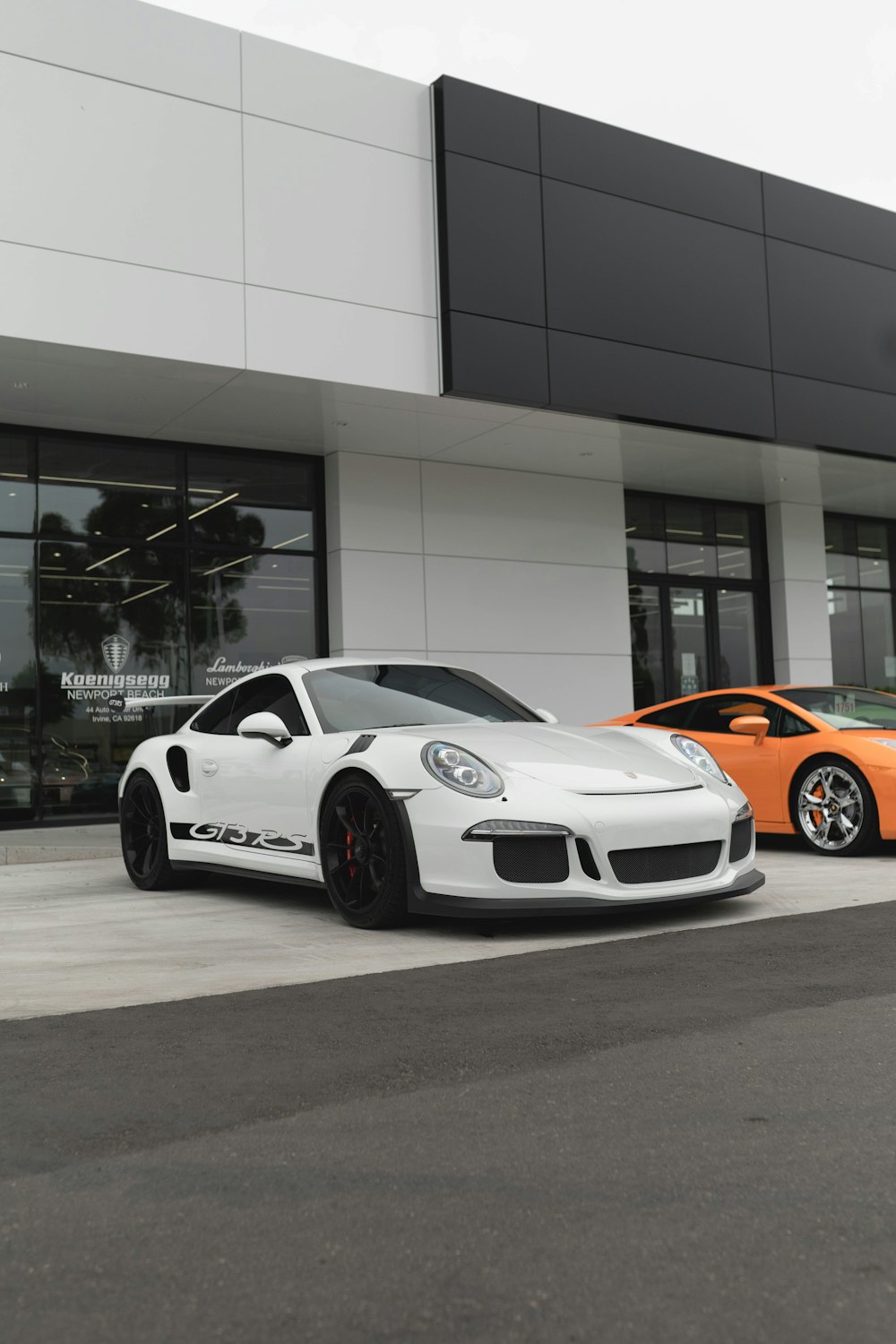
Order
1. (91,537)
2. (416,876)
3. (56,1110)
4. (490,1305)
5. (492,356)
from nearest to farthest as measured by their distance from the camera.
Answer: (490,1305) → (56,1110) → (416,876) → (492,356) → (91,537)

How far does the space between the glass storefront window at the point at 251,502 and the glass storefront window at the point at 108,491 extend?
261 millimetres

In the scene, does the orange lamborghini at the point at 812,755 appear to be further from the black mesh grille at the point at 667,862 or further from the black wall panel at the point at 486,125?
the black wall panel at the point at 486,125

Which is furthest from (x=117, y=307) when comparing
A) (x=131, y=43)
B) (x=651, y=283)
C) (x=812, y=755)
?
(x=812, y=755)

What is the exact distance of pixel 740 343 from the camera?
44.3 feet

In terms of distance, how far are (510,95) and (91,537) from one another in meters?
5.91

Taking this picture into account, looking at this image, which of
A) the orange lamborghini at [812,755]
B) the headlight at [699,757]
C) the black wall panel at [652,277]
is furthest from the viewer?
the black wall panel at [652,277]

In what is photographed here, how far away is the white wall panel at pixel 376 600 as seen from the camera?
1342 centimetres

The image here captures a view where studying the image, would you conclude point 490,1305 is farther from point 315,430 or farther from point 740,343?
point 740,343

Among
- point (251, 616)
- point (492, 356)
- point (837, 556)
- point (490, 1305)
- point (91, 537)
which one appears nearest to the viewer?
point (490, 1305)

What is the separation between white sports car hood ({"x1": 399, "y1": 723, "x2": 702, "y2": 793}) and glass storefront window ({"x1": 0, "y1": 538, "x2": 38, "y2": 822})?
22.2 feet

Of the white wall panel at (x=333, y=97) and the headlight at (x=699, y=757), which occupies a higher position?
the white wall panel at (x=333, y=97)

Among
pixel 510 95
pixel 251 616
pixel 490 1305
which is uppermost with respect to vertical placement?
pixel 510 95

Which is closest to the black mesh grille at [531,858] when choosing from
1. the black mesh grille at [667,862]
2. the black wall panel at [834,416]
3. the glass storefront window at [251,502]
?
the black mesh grille at [667,862]

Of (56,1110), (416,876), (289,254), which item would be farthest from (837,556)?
(56,1110)
